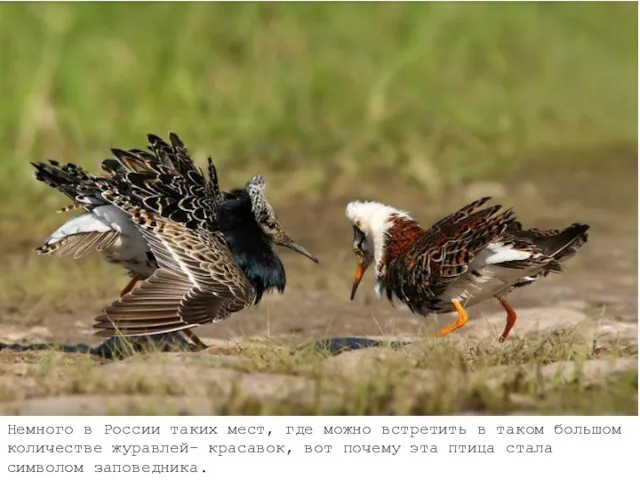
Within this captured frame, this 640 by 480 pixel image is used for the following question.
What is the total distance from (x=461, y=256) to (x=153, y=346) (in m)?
1.60

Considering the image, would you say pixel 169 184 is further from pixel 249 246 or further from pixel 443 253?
pixel 443 253

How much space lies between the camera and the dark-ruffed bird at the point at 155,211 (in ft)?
23.3

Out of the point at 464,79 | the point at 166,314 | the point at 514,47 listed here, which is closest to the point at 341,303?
the point at 166,314

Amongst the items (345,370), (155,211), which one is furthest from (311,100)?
(345,370)

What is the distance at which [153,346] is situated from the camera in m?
6.42

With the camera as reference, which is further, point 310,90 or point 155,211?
point 310,90

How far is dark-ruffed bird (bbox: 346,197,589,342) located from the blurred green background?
4.47m

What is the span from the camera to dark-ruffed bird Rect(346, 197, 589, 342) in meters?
6.54

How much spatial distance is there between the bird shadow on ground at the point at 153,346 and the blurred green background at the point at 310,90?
11.9 feet

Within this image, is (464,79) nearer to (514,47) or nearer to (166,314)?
(514,47)

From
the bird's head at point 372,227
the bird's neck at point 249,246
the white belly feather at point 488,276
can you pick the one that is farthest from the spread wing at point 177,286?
the white belly feather at point 488,276

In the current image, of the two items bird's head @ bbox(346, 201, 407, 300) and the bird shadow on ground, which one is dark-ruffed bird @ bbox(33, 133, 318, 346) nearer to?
the bird shadow on ground
